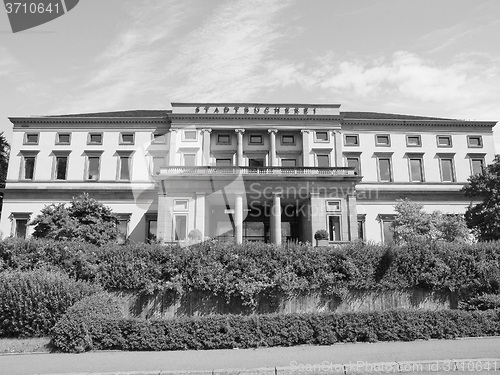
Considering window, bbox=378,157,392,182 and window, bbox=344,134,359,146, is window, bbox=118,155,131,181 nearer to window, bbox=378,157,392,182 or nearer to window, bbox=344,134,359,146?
window, bbox=344,134,359,146

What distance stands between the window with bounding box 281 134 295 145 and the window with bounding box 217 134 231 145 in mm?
6257

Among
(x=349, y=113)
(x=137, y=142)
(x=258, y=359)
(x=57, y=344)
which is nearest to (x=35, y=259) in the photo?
(x=57, y=344)

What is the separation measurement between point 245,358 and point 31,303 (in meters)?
8.54

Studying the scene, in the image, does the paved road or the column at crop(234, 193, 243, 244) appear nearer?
the paved road

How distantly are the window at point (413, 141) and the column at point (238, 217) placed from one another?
23637 millimetres

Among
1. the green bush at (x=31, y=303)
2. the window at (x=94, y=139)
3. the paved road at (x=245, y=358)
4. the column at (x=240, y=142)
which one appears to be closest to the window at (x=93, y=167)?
the window at (x=94, y=139)

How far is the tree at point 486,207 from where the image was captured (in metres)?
32.3

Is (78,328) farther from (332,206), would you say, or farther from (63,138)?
(63,138)

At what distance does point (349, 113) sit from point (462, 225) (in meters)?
22.7

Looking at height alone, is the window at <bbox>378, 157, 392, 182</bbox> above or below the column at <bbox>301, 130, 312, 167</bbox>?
below

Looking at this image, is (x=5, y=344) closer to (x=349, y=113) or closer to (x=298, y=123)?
(x=298, y=123)

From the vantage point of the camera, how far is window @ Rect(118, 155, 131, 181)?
4588cm

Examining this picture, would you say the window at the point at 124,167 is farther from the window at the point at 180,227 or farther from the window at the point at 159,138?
the window at the point at 180,227

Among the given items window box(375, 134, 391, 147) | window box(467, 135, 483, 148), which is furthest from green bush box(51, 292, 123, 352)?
window box(467, 135, 483, 148)
